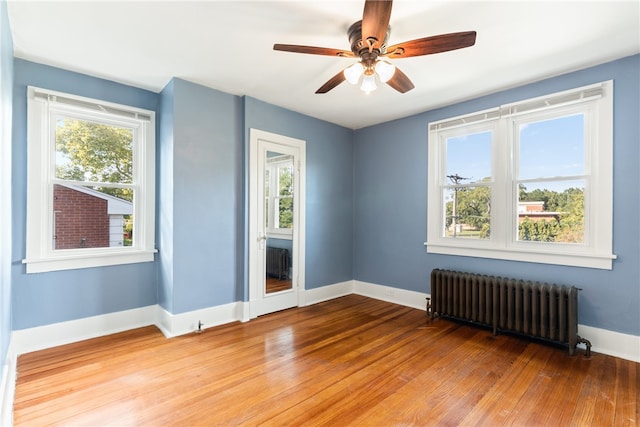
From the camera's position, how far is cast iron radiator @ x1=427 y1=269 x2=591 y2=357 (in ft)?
9.37

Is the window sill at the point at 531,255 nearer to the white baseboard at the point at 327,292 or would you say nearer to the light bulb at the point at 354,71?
the white baseboard at the point at 327,292

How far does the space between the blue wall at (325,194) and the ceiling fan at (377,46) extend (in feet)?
6.28

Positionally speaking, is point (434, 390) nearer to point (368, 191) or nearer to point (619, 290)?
point (619, 290)

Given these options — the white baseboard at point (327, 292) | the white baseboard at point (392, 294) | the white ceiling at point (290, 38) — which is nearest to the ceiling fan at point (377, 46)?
the white ceiling at point (290, 38)

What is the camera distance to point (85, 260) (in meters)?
3.12

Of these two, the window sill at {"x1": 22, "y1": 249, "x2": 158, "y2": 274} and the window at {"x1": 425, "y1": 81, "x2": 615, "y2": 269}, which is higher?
the window at {"x1": 425, "y1": 81, "x2": 615, "y2": 269}

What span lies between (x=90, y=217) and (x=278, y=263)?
2.14 metres

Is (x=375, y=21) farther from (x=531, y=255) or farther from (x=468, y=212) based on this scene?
(x=531, y=255)

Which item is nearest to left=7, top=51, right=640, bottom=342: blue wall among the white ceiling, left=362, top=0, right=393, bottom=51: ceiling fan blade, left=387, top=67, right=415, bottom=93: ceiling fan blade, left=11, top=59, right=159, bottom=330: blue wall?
left=11, top=59, right=159, bottom=330: blue wall

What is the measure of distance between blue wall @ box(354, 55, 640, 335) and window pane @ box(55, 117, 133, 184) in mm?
3242

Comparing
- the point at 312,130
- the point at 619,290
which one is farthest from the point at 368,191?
the point at 619,290

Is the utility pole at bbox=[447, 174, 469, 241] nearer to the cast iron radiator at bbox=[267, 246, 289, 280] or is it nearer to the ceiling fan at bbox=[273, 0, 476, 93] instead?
the ceiling fan at bbox=[273, 0, 476, 93]

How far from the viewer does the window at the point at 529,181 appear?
2.92m

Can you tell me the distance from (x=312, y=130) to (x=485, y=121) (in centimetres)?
224
